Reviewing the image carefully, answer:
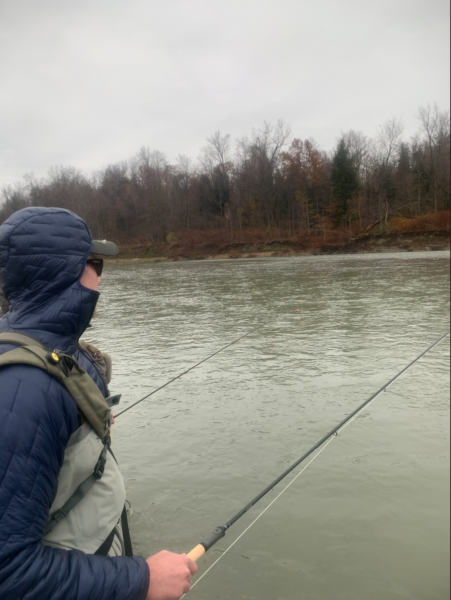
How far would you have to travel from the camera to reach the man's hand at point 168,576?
1.43 metres

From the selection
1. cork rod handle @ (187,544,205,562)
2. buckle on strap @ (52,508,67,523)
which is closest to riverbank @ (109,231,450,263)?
cork rod handle @ (187,544,205,562)

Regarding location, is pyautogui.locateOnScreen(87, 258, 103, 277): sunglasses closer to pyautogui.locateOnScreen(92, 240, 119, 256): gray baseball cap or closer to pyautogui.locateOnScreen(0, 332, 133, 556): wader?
pyautogui.locateOnScreen(92, 240, 119, 256): gray baseball cap

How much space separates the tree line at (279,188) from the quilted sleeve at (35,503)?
47365 mm

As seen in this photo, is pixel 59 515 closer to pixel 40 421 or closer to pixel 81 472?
pixel 81 472

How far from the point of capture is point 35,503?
1.29 metres

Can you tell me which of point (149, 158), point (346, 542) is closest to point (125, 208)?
point (149, 158)

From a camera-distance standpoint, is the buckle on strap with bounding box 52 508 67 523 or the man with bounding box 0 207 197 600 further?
the buckle on strap with bounding box 52 508 67 523

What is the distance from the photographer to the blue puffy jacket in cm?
125

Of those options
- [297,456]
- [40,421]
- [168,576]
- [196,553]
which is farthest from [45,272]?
[297,456]

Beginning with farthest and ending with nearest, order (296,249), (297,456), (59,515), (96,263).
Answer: (296,249) < (297,456) < (96,263) < (59,515)

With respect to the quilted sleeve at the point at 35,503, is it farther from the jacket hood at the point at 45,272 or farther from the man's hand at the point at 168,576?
the jacket hood at the point at 45,272

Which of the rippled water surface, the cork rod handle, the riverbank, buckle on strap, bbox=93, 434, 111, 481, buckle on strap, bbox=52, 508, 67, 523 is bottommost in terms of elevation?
the rippled water surface

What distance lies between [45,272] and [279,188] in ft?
227

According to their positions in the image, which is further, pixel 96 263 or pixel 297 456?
pixel 297 456
